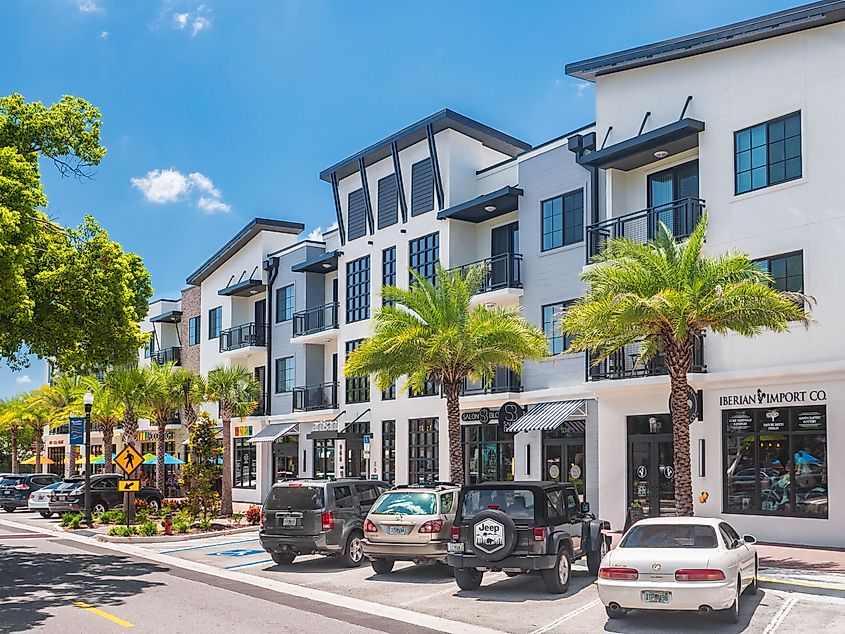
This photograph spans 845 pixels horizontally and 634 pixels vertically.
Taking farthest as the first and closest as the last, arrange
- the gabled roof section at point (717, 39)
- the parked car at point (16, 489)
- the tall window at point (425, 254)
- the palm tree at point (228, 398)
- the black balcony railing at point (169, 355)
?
the black balcony railing at point (169, 355), the parked car at point (16, 489), the tall window at point (425, 254), the palm tree at point (228, 398), the gabled roof section at point (717, 39)

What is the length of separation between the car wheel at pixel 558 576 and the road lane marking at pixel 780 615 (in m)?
3.22

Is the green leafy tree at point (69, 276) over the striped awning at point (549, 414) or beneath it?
over

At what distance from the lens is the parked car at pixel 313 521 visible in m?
19.1

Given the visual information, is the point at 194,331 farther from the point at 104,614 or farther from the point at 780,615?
the point at 780,615

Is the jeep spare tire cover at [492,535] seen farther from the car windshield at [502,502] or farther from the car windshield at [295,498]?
the car windshield at [295,498]

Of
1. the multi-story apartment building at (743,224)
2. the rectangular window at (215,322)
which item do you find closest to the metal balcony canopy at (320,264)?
the rectangular window at (215,322)

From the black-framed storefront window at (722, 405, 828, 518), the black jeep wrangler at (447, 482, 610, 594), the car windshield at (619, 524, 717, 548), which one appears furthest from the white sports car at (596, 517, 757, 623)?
the black-framed storefront window at (722, 405, 828, 518)

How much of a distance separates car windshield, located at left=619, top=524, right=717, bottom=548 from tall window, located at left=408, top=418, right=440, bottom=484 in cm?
1954

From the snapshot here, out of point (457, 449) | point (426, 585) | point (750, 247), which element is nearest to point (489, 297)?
point (457, 449)

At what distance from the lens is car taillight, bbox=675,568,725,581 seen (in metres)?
12.3

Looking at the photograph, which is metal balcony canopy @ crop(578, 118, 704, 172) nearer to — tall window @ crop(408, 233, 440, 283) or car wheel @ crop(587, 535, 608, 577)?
tall window @ crop(408, 233, 440, 283)

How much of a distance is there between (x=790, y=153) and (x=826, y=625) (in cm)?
1211

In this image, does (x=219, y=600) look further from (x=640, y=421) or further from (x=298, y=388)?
(x=298, y=388)

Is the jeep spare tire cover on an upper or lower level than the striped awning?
lower
